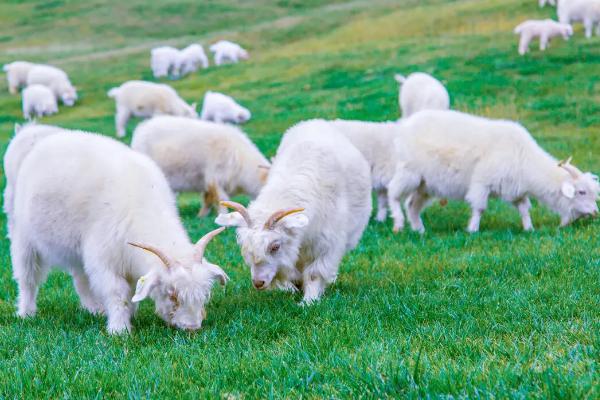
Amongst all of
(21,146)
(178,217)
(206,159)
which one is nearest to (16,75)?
(206,159)

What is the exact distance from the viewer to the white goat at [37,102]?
29.2m

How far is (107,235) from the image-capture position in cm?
580

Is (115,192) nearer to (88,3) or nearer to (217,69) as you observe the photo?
(217,69)

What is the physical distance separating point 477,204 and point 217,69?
25.1 metres

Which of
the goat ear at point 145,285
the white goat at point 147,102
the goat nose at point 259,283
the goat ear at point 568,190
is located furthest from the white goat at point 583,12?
the goat ear at point 145,285

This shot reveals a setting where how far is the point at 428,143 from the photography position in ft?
34.8

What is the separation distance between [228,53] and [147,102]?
53.4ft

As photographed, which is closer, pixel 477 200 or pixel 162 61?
pixel 477 200

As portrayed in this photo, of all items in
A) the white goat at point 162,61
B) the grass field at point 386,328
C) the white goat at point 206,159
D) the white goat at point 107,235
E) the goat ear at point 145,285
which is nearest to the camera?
the grass field at point 386,328

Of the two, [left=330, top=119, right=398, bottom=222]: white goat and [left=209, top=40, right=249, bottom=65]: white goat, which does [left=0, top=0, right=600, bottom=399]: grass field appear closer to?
[left=330, top=119, right=398, bottom=222]: white goat

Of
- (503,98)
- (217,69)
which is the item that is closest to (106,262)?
(503,98)

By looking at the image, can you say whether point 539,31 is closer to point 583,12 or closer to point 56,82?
point 583,12

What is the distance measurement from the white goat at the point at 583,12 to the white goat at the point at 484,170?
17.6 meters

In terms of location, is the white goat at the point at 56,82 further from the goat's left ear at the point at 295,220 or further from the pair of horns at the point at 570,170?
the goat's left ear at the point at 295,220
